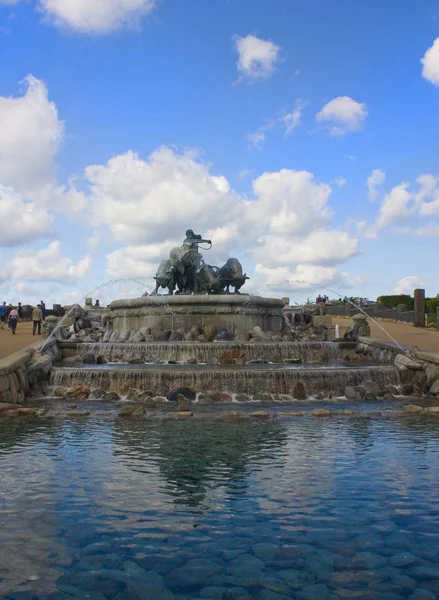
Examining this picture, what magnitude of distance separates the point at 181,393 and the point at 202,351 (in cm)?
468

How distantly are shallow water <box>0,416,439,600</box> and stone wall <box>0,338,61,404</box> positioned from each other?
4662mm

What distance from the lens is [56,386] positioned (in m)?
15.0

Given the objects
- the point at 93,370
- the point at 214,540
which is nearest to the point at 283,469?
the point at 214,540

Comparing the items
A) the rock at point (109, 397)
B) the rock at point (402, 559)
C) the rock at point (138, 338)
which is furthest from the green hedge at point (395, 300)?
the rock at point (402, 559)

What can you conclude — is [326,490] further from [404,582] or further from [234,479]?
[404,582]

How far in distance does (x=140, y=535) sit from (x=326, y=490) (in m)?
2.03

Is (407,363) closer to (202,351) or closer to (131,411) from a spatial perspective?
(202,351)

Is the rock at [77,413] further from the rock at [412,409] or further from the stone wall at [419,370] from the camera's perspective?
the stone wall at [419,370]

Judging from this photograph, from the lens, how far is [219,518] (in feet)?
17.3

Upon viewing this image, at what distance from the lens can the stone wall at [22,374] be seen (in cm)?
1337

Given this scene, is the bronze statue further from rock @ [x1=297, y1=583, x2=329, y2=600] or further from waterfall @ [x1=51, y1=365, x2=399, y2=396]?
rock @ [x1=297, y1=583, x2=329, y2=600]

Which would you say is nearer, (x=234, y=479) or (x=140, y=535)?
(x=140, y=535)

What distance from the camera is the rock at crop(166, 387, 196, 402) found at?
13.4 metres

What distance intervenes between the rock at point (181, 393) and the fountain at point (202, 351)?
0.17 meters
